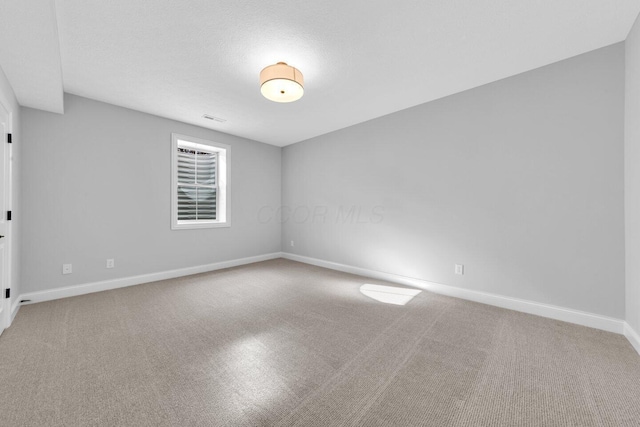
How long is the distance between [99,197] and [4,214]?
113 cm

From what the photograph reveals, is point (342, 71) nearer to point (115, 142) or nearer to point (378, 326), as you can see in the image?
point (378, 326)

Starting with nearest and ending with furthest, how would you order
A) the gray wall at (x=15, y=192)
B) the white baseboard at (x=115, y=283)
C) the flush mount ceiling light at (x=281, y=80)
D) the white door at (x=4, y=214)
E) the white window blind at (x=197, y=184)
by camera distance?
the white door at (x=4, y=214) → the flush mount ceiling light at (x=281, y=80) → the gray wall at (x=15, y=192) → the white baseboard at (x=115, y=283) → the white window blind at (x=197, y=184)

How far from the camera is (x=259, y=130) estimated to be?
4.68 m

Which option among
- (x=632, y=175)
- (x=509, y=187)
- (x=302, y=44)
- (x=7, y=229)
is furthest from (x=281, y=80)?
(x=632, y=175)

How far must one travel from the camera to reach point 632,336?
208 cm

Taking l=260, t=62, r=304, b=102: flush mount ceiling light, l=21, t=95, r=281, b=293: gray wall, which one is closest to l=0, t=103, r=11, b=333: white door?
l=21, t=95, r=281, b=293: gray wall

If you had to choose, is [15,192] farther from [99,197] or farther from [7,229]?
[99,197]

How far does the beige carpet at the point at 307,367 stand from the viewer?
1369 mm

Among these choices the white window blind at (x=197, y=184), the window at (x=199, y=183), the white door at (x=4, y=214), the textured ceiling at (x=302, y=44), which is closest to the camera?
the textured ceiling at (x=302, y=44)

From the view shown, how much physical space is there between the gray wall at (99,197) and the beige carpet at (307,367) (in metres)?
0.70

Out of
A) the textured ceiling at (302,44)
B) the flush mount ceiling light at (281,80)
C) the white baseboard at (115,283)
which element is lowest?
the white baseboard at (115,283)

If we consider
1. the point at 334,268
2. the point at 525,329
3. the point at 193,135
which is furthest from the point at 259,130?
the point at 525,329

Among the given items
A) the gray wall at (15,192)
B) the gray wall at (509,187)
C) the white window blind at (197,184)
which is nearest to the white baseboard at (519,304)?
the gray wall at (509,187)

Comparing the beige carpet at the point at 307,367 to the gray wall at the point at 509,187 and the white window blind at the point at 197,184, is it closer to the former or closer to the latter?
the gray wall at the point at 509,187
